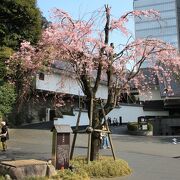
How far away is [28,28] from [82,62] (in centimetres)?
1474

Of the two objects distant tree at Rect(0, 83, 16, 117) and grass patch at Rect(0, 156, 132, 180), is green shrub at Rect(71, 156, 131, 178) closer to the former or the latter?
grass patch at Rect(0, 156, 132, 180)

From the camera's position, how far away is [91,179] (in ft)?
44.3

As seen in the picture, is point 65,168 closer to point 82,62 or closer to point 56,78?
point 82,62

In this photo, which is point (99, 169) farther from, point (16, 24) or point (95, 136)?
point (16, 24)

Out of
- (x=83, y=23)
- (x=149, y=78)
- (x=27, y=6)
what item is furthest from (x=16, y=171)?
(x=27, y=6)

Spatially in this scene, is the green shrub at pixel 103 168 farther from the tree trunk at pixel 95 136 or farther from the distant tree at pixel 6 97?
the distant tree at pixel 6 97

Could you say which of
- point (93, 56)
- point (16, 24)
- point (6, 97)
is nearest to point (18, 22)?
point (16, 24)

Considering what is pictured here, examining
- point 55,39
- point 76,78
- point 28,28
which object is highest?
point 28,28

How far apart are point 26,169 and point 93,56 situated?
16.5 ft

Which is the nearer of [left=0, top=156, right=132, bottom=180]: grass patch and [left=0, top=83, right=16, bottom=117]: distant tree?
[left=0, top=156, right=132, bottom=180]: grass patch

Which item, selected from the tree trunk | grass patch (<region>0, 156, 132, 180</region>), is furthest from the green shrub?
the tree trunk

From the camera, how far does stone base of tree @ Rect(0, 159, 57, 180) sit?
12.0m

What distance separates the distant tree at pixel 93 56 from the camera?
15.2 metres

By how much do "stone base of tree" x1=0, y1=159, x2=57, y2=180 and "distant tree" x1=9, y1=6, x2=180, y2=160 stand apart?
2703 mm
